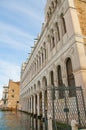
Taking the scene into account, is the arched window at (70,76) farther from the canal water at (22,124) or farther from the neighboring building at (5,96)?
the neighboring building at (5,96)

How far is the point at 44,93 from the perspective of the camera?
564 inches

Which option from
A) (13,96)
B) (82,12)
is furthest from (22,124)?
(13,96)

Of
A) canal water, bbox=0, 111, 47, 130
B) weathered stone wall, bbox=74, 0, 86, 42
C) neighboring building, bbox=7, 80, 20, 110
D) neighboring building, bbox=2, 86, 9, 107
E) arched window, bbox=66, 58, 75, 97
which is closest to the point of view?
arched window, bbox=66, 58, 75, 97

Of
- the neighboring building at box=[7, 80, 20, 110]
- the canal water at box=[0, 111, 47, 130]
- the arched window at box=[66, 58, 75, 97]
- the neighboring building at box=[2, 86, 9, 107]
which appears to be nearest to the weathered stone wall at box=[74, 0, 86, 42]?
the arched window at box=[66, 58, 75, 97]

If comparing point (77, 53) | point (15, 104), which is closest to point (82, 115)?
point (77, 53)

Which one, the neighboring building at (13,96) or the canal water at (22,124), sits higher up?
the neighboring building at (13,96)

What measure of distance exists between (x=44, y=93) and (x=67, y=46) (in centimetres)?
685

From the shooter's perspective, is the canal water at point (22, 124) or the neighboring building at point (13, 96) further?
the neighboring building at point (13, 96)

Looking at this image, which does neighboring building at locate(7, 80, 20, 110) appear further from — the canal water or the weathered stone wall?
the weathered stone wall

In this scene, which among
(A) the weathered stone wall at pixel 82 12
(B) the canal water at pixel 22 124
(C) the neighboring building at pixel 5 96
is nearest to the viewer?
(A) the weathered stone wall at pixel 82 12

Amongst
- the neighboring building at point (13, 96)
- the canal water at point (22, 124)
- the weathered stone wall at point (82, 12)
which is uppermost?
the weathered stone wall at point (82, 12)

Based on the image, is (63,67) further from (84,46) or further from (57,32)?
(57,32)

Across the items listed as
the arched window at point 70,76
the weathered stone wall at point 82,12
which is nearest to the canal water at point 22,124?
the arched window at point 70,76

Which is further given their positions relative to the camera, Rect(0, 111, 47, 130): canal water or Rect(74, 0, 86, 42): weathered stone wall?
Rect(0, 111, 47, 130): canal water
